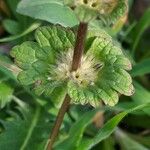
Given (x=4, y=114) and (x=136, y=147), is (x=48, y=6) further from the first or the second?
(x=136, y=147)

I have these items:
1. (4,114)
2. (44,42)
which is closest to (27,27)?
(4,114)

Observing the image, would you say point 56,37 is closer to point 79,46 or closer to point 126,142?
point 79,46

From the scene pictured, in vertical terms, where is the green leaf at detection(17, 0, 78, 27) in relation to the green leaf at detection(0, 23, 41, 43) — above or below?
above

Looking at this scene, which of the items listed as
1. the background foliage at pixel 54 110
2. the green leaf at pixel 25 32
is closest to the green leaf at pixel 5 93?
the background foliage at pixel 54 110

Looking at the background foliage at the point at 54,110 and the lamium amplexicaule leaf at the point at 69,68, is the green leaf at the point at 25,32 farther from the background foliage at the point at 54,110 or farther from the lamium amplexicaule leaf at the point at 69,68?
the lamium amplexicaule leaf at the point at 69,68

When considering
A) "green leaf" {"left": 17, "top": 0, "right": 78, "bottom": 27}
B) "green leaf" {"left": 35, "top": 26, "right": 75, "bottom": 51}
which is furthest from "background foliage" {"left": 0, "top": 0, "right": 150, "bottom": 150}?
"green leaf" {"left": 35, "top": 26, "right": 75, "bottom": 51}

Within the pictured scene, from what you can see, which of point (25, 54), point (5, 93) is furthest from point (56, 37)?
point (5, 93)

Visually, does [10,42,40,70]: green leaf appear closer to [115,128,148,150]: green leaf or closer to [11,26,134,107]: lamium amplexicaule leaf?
[11,26,134,107]: lamium amplexicaule leaf
